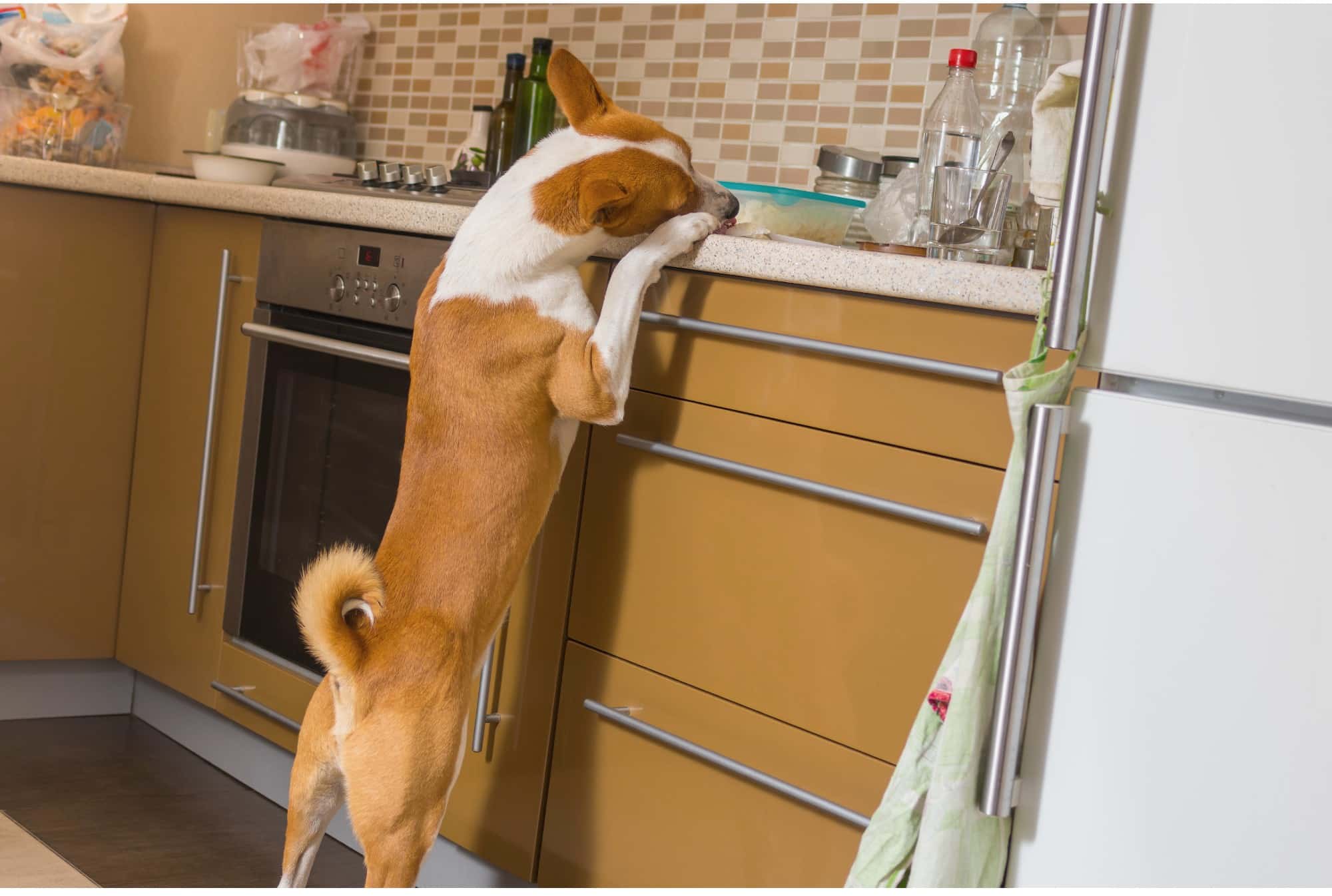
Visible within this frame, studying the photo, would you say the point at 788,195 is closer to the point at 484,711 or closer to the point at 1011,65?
the point at 1011,65

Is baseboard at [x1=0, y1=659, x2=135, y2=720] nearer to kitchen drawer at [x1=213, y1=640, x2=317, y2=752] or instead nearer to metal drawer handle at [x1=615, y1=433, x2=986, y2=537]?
kitchen drawer at [x1=213, y1=640, x2=317, y2=752]

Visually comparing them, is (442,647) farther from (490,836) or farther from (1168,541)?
(1168,541)

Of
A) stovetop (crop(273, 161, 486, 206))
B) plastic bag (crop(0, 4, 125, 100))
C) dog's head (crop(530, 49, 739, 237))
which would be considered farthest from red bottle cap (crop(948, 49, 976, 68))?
plastic bag (crop(0, 4, 125, 100))

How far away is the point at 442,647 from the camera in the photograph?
1.43 metres

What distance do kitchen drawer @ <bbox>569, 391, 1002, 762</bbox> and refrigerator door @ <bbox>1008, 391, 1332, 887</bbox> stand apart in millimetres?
135

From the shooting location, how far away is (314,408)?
6.47ft

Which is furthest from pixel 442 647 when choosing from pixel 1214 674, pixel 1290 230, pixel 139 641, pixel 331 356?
pixel 139 641

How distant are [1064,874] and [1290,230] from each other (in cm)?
61

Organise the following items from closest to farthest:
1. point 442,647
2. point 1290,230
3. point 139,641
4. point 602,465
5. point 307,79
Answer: point 1290,230, point 442,647, point 602,465, point 139,641, point 307,79

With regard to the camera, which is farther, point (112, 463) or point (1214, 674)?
point (112, 463)

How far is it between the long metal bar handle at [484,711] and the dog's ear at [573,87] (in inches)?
26.7

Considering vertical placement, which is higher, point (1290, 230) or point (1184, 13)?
point (1184, 13)

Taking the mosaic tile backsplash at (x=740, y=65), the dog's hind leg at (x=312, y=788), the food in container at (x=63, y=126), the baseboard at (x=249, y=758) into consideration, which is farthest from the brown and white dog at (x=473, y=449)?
the food in container at (x=63, y=126)

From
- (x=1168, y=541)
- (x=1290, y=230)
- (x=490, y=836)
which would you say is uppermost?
(x=1290, y=230)
